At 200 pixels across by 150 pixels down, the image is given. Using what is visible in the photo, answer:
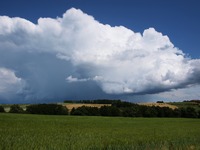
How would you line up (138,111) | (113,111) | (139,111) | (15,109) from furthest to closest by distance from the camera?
1. (139,111)
2. (138,111)
3. (113,111)
4. (15,109)

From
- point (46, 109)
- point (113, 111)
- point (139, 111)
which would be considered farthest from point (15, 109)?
point (139, 111)

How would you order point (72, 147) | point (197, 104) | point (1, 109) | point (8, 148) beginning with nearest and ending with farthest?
1. point (8, 148)
2. point (72, 147)
3. point (1, 109)
4. point (197, 104)

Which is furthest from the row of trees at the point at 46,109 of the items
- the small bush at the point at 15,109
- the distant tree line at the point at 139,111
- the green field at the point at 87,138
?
the green field at the point at 87,138

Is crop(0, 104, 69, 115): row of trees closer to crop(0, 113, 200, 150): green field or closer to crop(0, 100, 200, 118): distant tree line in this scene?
crop(0, 100, 200, 118): distant tree line

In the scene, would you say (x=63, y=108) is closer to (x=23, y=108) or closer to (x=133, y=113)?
(x=23, y=108)

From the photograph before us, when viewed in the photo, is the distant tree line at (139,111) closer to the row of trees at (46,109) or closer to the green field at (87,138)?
the row of trees at (46,109)

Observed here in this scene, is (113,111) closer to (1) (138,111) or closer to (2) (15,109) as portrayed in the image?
(1) (138,111)

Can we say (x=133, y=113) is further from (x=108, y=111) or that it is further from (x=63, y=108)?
(x=63, y=108)

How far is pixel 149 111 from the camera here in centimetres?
12862

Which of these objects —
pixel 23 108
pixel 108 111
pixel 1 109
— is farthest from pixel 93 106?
pixel 1 109

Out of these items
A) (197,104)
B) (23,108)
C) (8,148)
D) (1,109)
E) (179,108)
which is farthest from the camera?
(197,104)

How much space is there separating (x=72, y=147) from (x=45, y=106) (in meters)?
106

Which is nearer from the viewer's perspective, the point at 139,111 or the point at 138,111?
the point at 138,111

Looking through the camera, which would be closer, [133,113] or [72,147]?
[72,147]
